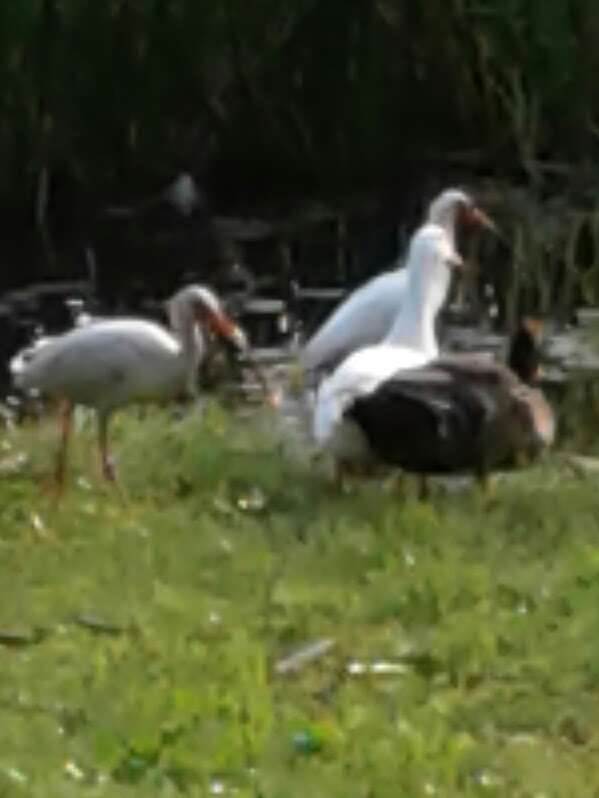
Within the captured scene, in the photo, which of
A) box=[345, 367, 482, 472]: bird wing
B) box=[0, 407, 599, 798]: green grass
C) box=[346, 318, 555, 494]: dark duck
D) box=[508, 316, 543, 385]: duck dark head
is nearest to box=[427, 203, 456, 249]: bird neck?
box=[508, 316, 543, 385]: duck dark head

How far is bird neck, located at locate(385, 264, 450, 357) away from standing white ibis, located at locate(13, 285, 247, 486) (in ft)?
4.34

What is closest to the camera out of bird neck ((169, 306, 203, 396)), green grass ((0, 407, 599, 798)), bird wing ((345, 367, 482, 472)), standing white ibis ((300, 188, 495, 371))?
green grass ((0, 407, 599, 798))

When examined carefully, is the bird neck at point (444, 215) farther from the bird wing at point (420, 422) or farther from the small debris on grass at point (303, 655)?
the small debris on grass at point (303, 655)

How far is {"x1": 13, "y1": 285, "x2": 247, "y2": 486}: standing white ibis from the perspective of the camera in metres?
8.91

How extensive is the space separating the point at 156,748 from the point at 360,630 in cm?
117

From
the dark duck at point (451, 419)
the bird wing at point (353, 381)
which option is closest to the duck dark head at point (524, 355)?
A: the bird wing at point (353, 381)

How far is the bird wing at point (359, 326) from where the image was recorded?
458 inches

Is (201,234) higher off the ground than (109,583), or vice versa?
(109,583)

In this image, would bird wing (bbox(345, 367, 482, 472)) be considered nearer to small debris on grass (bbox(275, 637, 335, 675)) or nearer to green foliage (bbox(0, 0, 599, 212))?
small debris on grass (bbox(275, 637, 335, 675))

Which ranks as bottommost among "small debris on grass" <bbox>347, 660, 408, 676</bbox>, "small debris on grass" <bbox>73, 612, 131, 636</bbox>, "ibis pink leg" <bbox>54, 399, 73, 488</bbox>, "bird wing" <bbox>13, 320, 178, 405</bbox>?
"ibis pink leg" <bbox>54, 399, 73, 488</bbox>

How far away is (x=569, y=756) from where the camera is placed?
5797 millimetres

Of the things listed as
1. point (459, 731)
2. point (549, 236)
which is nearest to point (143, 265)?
point (549, 236)

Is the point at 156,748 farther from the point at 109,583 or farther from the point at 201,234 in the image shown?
the point at 201,234

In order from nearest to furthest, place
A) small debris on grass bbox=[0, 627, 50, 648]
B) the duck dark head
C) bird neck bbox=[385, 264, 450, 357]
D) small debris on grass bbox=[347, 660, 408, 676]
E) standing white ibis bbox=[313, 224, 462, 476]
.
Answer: small debris on grass bbox=[347, 660, 408, 676] < small debris on grass bbox=[0, 627, 50, 648] < standing white ibis bbox=[313, 224, 462, 476] < the duck dark head < bird neck bbox=[385, 264, 450, 357]
